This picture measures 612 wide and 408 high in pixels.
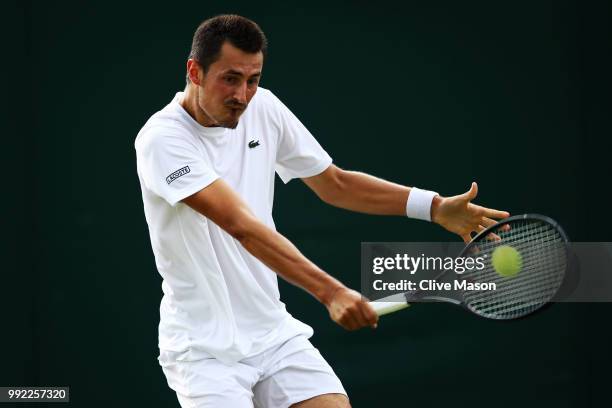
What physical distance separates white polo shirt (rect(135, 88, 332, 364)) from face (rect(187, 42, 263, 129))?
91 millimetres

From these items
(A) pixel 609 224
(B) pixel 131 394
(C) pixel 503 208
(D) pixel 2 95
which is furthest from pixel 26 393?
(A) pixel 609 224

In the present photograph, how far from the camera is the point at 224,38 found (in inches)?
157

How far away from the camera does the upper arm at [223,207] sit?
12.2ft

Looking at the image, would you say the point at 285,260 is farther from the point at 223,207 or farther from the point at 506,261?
the point at 506,261

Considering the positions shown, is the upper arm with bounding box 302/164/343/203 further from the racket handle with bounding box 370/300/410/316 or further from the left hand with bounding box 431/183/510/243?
the racket handle with bounding box 370/300/410/316

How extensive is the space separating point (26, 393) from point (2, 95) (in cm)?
149

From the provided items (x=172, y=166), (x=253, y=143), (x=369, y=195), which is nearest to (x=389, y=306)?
(x=369, y=195)

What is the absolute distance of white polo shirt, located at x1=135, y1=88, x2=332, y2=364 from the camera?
3934 millimetres

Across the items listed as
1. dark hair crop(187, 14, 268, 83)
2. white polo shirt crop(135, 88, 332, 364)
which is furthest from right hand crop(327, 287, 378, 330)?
dark hair crop(187, 14, 268, 83)

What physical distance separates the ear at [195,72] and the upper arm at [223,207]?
41 cm

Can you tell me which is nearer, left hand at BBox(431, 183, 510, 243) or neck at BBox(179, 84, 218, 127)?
neck at BBox(179, 84, 218, 127)

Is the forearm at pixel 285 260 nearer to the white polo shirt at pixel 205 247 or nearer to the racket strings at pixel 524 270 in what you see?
the white polo shirt at pixel 205 247

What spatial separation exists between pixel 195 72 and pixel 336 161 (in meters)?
2.09

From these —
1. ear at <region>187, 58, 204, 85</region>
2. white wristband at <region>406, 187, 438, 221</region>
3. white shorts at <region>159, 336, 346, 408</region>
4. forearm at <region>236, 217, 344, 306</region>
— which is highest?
ear at <region>187, 58, 204, 85</region>
